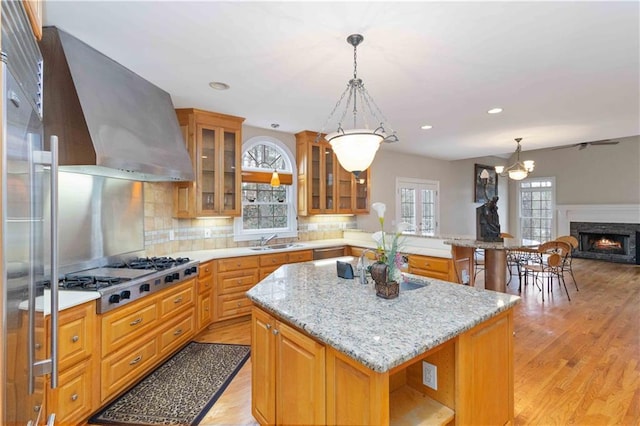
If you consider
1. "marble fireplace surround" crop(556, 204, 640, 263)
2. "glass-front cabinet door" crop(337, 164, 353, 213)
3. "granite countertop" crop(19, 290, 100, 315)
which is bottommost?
"granite countertop" crop(19, 290, 100, 315)

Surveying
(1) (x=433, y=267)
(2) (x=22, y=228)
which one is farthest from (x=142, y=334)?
(1) (x=433, y=267)

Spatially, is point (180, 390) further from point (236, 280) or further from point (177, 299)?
point (236, 280)

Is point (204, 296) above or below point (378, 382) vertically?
below

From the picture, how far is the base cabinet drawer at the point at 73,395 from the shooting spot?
6.09 ft

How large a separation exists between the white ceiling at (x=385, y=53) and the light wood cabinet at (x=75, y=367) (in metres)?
1.91

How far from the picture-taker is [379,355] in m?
1.15

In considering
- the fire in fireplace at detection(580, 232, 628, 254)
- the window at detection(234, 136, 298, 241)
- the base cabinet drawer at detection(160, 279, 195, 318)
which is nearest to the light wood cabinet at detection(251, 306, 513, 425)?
the base cabinet drawer at detection(160, 279, 195, 318)

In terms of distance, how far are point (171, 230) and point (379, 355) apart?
3.38m

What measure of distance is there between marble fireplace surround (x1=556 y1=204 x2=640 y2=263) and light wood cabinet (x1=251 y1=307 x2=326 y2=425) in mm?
9277

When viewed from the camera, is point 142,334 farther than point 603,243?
No

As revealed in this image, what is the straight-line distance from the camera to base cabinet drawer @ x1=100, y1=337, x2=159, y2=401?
7.20 ft

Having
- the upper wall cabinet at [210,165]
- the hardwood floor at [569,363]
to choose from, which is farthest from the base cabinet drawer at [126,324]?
the upper wall cabinet at [210,165]

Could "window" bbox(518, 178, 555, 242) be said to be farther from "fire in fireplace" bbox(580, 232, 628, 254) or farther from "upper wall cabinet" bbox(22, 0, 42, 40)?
"upper wall cabinet" bbox(22, 0, 42, 40)

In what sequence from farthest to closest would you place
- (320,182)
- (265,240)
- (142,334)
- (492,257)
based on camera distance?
(320,182) → (265,240) → (492,257) → (142,334)
